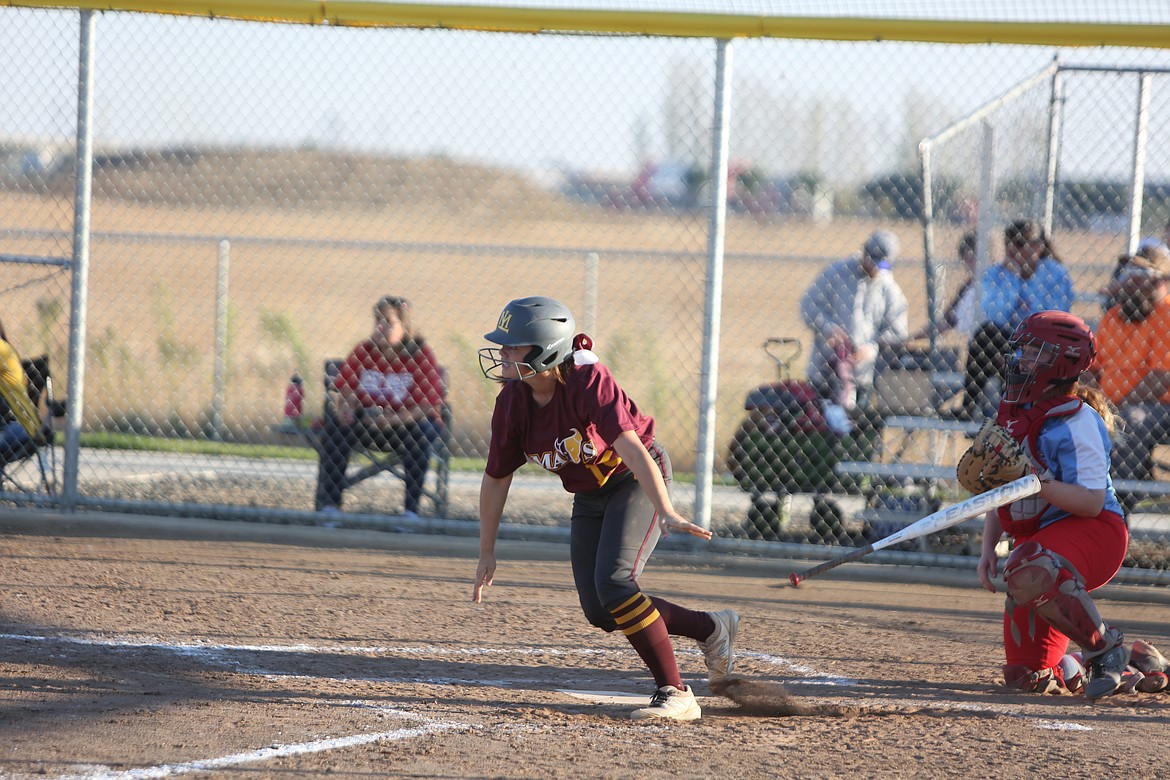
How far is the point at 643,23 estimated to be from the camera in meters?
6.83

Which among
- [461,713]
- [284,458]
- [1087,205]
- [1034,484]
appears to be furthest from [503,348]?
[284,458]

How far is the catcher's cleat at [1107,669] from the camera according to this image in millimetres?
4457

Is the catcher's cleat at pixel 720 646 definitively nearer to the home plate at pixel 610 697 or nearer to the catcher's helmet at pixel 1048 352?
the home plate at pixel 610 697

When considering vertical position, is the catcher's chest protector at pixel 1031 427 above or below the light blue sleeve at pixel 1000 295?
below

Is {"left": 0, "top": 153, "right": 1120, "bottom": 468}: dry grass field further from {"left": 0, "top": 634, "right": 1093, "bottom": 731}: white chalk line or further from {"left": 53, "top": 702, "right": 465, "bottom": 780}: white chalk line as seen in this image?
{"left": 53, "top": 702, "right": 465, "bottom": 780}: white chalk line

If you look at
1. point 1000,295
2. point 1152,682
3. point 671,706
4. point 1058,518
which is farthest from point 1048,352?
point 1000,295

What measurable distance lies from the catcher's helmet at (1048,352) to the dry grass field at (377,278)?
11.7ft

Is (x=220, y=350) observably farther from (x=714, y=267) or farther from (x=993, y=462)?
(x=993, y=462)

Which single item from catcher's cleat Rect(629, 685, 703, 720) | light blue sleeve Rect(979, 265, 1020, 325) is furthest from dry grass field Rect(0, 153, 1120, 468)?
catcher's cleat Rect(629, 685, 703, 720)

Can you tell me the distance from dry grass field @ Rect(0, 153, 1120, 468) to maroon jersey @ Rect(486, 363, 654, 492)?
469 cm

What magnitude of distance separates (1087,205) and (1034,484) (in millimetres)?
3996

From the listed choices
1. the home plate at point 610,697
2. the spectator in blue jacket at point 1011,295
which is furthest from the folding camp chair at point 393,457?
the home plate at point 610,697

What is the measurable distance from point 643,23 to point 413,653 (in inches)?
152

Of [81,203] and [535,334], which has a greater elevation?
[81,203]
